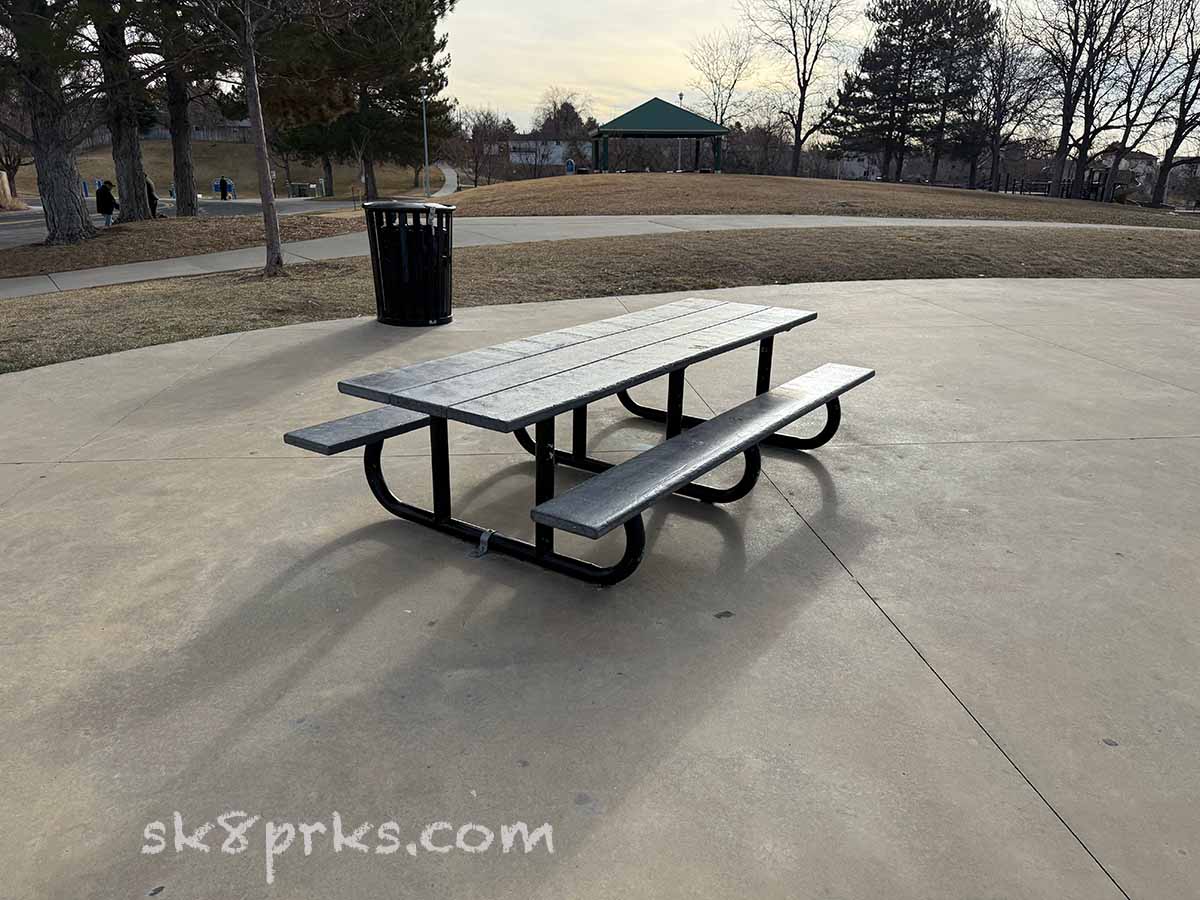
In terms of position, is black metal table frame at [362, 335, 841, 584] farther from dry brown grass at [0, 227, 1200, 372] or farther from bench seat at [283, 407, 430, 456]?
dry brown grass at [0, 227, 1200, 372]

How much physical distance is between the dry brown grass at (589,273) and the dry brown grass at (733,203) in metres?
7.09

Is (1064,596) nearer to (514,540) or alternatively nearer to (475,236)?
(514,540)

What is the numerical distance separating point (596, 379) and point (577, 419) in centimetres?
97

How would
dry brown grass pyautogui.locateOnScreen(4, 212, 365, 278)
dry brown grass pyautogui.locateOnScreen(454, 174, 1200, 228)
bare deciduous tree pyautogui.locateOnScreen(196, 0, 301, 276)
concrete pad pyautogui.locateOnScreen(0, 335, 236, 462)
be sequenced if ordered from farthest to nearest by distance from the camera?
dry brown grass pyautogui.locateOnScreen(454, 174, 1200, 228) → dry brown grass pyautogui.locateOnScreen(4, 212, 365, 278) → bare deciduous tree pyautogui.locateOnScreen(196, 0, 301, 276) → concrete pad pyautogui.locateOnScreen(0, 335, 236, 462)

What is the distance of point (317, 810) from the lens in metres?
1.96

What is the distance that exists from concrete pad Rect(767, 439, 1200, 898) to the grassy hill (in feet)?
195

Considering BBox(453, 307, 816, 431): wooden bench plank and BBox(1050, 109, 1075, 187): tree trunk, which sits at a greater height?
BBox(1050, 109, 1075, 187): tree trunk

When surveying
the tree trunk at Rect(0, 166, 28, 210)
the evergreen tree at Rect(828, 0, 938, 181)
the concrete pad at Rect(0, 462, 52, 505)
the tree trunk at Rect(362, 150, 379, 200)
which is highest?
the evergreen tree at Rect(828, 0, 938, 181)

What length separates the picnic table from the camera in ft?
9.07

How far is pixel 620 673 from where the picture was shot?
2500 millimetres

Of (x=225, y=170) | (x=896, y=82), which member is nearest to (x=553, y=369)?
(x=896, y=82)

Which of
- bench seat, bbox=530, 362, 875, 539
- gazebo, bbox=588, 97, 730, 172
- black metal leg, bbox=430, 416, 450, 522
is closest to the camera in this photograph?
bench seat, bbox=530, 362, 875, 539

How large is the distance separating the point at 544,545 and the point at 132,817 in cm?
159

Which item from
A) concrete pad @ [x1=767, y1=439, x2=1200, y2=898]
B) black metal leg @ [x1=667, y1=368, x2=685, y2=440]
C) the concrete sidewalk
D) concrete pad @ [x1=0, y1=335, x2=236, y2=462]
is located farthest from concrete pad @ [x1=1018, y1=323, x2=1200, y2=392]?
concrete pad @ [x1=0, y1=335, x2=236, y2=462]
